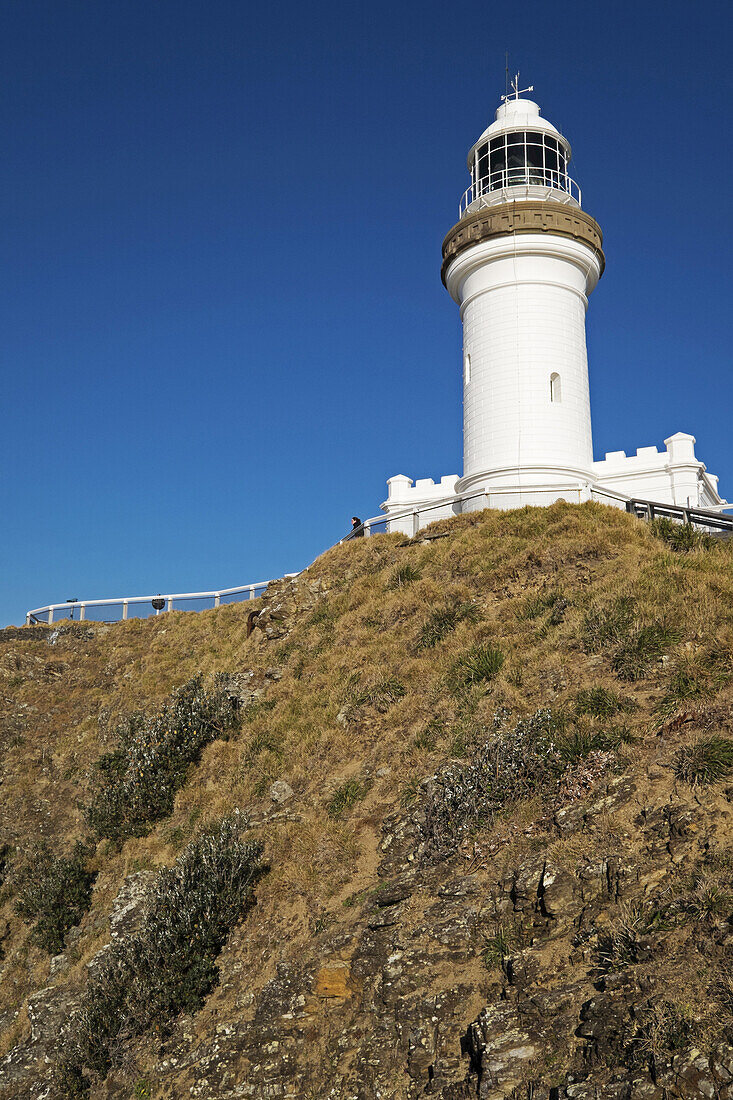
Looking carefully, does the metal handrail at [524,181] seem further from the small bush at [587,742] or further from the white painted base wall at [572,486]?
the small bush at [587,742]

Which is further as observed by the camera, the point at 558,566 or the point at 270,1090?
the point at 558,566

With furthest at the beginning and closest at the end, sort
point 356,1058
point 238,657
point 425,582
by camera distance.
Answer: point 238,657 → point 425,582 → point 356,1058

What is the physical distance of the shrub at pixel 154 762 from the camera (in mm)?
17094

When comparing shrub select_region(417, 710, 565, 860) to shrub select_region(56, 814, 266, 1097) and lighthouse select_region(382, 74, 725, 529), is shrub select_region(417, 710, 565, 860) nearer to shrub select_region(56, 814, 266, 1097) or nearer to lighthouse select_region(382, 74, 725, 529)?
shrub select_region(56, 814, 266, 1097)

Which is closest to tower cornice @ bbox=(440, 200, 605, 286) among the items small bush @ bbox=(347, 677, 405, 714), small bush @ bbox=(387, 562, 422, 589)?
small bush @ bbox=(387, 562, 422, 589)

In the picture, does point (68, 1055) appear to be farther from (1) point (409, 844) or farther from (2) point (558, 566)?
(2) point (558, 566)

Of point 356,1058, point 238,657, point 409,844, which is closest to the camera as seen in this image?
point 356,1058

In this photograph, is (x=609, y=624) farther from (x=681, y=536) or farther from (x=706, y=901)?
(x=706, y=901)

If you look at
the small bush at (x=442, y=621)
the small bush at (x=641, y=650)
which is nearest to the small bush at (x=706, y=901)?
the small bush at (x=641, y=650)

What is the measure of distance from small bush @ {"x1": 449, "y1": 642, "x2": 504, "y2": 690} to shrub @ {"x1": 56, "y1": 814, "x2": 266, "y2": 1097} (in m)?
4.40

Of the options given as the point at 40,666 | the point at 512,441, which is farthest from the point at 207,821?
the point at 512,441

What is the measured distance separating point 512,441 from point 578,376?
3.16 m

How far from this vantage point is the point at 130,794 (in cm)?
1736

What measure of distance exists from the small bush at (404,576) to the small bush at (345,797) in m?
7.13
